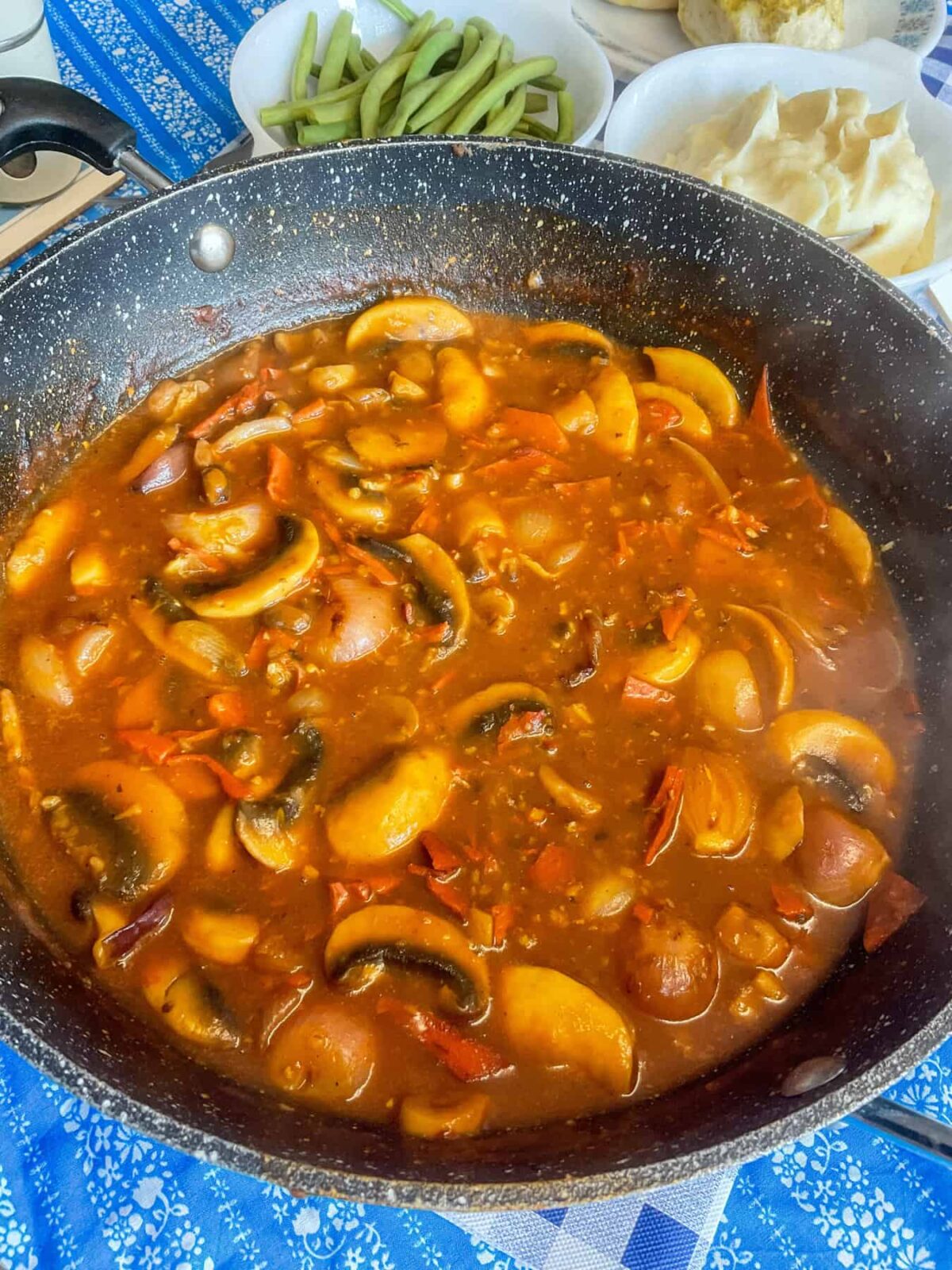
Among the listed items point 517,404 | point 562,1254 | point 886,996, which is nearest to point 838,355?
point 517,404

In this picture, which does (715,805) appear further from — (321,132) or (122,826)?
(321,132)

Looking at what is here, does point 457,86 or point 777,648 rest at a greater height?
point 457,86

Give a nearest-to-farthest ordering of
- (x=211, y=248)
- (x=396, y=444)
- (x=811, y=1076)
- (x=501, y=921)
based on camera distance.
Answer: (x=811, y=1076), (x=501, y=921), (x=396, y=444), (x=211, y=248)

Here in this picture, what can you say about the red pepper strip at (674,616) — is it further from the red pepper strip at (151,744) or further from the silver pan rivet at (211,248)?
the silver pan rivet at (211,248)

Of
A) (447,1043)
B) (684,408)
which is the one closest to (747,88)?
(684,408)

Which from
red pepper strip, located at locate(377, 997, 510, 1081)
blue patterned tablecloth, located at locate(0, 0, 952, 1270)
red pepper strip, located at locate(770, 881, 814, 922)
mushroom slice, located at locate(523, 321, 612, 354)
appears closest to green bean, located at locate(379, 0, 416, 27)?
mushroom slice, located at locate(523, 321, 612, 354)

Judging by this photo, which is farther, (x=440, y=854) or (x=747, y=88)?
(x=747, y=88)

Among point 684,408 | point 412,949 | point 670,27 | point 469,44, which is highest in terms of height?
point 469,44
